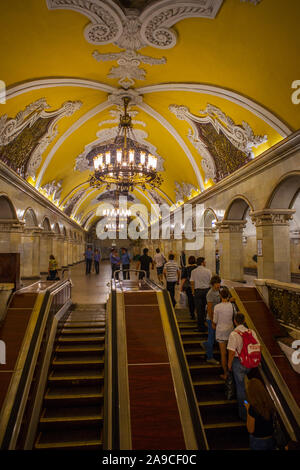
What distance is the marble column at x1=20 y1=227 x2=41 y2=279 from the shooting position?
13305 millimetres

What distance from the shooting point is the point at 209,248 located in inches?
546

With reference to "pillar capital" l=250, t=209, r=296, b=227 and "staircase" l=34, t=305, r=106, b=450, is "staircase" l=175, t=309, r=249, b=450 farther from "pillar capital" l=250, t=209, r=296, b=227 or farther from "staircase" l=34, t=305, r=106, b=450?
"pillar capital" l=250, t=209, r=296, b=227

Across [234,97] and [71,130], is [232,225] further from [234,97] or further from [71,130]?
[71,130]

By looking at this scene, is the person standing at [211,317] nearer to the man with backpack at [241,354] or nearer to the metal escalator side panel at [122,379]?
the man with backpack at [241,354]

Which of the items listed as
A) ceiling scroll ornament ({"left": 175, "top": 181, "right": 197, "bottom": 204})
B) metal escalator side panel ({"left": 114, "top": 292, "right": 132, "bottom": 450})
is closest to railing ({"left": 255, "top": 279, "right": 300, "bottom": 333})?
metal escalator side panel ({"left": 114, "top": 292, "right": 132, "bottom": 450})

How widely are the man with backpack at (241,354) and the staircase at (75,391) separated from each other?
208cm

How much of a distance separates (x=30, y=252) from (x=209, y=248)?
859 centimetres

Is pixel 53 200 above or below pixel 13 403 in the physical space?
above

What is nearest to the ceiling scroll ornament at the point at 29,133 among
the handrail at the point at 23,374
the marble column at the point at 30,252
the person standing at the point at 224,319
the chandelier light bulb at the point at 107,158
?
the chandelier light bulb at the point at 107,158

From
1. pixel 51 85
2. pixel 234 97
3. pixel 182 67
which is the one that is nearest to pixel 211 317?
pixel 234 97

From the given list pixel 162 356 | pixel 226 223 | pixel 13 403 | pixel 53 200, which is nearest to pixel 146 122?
pixel 226 223
